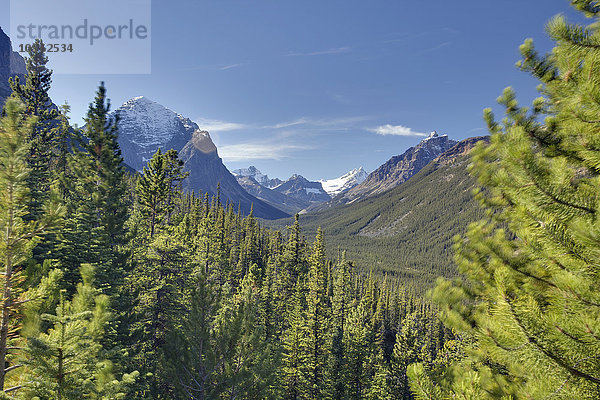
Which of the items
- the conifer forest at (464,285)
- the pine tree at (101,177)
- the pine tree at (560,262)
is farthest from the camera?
the pine tree at (101,177)

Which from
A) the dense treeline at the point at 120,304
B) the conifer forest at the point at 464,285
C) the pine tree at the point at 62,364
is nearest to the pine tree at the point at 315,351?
the dense treeline at the point at 120,304

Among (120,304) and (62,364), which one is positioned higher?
(62,364)

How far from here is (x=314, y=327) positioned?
28859 mm

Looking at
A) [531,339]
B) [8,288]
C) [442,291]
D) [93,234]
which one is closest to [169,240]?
[93,234]

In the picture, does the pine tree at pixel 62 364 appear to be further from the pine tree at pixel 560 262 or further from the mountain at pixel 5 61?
the mountain at pixel 5 61

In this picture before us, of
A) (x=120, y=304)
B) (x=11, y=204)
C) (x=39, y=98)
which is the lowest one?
(x=120, y=304)

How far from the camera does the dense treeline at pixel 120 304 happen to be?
4980 mm

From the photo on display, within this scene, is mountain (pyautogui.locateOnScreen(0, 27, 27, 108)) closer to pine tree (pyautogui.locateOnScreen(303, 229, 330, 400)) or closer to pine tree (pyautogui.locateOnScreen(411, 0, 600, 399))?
pine tree (pyautogui.locateOnScreen(303, 229, 330, 400))

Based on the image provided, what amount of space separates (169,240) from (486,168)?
21.1 meters

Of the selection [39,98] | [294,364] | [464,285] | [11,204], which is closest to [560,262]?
[464,285]

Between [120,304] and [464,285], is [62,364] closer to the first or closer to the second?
[464,285]

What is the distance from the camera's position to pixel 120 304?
49.2ft

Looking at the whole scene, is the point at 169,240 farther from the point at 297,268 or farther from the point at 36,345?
the point at 297,268

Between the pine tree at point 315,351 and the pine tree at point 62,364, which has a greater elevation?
the pine tree at point 62,364
